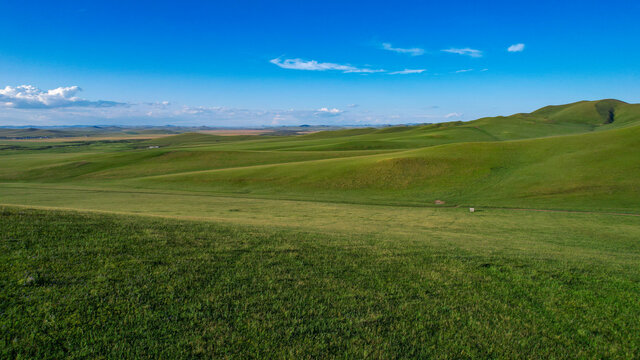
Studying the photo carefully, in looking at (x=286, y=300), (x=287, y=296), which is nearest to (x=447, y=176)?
(x=287, y=296)

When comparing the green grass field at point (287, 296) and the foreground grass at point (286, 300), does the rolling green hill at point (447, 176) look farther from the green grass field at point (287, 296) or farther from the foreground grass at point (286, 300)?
the foreground grass at point (286, 300)

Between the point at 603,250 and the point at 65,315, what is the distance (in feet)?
74.3

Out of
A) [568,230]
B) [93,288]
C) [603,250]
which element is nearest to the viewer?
[93,288]

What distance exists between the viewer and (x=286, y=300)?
725 cm

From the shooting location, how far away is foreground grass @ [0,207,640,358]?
5730 millimetres

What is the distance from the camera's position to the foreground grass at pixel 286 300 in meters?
5.73

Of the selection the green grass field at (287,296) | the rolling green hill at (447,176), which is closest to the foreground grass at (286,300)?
the green grass field at (287,296)

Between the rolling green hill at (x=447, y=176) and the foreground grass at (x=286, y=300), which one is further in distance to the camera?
the rolling green hill at (x=447, y=176)

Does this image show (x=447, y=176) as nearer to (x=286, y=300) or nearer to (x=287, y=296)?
(x=287, y=296)

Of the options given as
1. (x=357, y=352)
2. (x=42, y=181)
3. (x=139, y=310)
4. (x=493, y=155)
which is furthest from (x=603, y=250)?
(x=42, y=181)

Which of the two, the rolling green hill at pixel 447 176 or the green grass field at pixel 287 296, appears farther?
the rolling green hill at pixel 447 176

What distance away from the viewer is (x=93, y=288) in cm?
701

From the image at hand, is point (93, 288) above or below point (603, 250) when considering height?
above

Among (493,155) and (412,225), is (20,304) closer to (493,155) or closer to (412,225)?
(412,225)
